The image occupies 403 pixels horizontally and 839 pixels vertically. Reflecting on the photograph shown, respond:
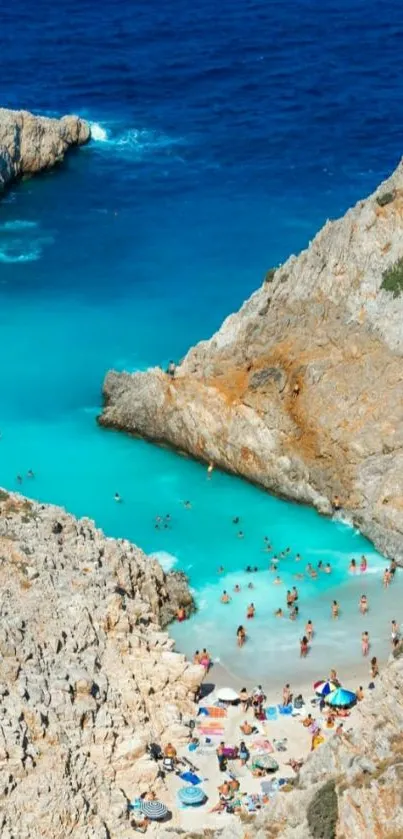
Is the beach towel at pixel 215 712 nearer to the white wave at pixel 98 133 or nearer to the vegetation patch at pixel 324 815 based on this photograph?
the vegetation patch at pixel 324 815

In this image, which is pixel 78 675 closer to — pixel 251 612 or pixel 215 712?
pixel 215 712

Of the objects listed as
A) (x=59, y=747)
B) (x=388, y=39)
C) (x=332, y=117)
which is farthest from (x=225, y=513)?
(x=388, y=39)

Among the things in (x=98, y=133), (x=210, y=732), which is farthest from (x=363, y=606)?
(x=98, y=133)

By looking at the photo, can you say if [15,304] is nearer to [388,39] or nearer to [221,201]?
[221,201]

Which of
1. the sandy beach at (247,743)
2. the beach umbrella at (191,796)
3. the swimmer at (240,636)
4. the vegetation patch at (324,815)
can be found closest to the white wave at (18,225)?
the swimmer at (240,636)

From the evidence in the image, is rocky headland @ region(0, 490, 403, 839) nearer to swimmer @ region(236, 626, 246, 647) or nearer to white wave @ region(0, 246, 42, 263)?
swimmer @ region(236, 626, 246, 647)
